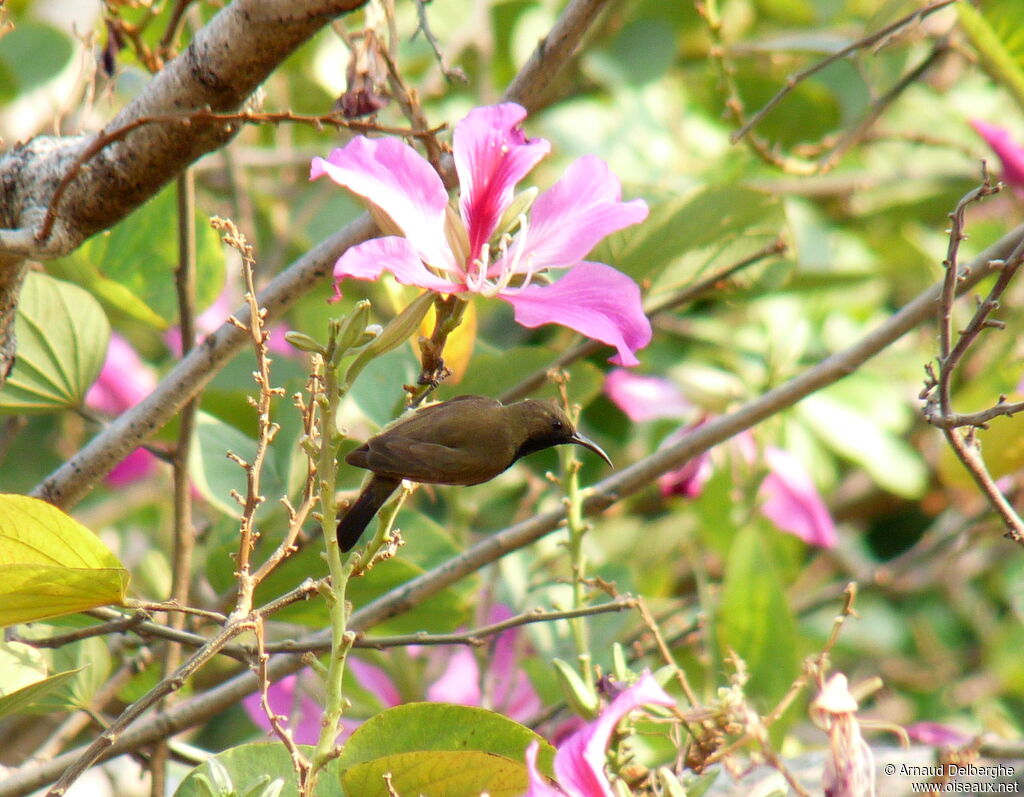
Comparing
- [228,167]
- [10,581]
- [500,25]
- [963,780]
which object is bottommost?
[963,780]

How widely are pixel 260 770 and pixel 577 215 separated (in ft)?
1.49

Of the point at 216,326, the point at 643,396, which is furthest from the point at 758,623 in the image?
the point at 216,326

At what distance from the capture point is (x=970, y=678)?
219 cm

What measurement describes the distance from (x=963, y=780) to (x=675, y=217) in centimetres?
66

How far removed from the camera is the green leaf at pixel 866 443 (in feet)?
6.52

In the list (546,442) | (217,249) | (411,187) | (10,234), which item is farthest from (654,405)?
(10,234)

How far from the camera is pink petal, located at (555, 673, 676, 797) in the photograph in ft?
2.27

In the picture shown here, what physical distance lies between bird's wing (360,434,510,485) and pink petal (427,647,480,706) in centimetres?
63

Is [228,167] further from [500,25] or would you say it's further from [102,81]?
[500,25]

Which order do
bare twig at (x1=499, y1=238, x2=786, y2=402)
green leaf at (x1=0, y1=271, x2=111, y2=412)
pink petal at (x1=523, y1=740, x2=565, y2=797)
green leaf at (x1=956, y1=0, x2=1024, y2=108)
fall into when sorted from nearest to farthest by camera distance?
pink petal at (x1=523, y1=740, x2=565, y2=797) → green leaf at (x1=0, y1=271, x2=111, y2=412) → bare twig at (x1=499, y1=238, x2=786, y2=402) → green leaf at (x1=956, y1=0, x2=1024, y2=108)

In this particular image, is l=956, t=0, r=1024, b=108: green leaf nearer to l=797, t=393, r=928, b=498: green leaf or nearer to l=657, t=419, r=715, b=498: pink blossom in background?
l=657, t=419, r=715, b=498: pink blossom in background

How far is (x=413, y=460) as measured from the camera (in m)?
0.74

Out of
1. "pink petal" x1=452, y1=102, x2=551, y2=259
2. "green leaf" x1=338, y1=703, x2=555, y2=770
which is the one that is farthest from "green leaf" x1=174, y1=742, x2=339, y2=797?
"pink petal" x1=452, y1=102, x2=551, y2=259

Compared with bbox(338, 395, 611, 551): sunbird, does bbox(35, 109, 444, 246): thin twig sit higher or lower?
higher
